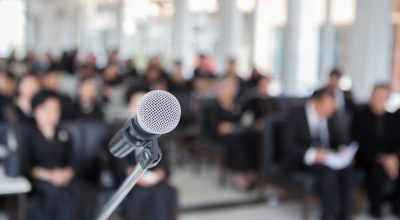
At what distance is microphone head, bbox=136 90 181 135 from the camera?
1.21m

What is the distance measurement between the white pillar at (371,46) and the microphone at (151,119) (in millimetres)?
6458

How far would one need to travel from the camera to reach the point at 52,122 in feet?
13.7

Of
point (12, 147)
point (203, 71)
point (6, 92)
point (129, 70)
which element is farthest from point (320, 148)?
point (129, 70)

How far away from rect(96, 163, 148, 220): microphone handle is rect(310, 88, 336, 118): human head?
381cm

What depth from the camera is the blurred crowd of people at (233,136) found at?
4.10 meters

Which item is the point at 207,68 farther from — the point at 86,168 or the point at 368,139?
the point at 86,168

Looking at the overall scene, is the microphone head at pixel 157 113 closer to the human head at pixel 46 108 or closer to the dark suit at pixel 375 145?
the human head at pixel 46 108

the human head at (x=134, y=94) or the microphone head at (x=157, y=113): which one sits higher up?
the microphone head at (x=157, y=113)

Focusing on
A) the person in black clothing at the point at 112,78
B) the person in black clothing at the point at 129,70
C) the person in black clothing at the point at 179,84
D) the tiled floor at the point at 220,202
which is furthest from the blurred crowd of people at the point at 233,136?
the person in black clothing at the point at 129,70

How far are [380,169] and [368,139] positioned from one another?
0.36 m

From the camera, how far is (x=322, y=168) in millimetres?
4953

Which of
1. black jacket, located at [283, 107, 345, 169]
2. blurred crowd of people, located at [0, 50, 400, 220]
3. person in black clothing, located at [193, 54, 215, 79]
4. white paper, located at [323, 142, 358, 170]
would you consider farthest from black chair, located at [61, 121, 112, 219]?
person in black clothing, located at [193, 54, 215, 79]

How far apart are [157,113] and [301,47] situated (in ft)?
27.6

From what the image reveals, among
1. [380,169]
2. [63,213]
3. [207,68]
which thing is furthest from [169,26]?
[63,213]
